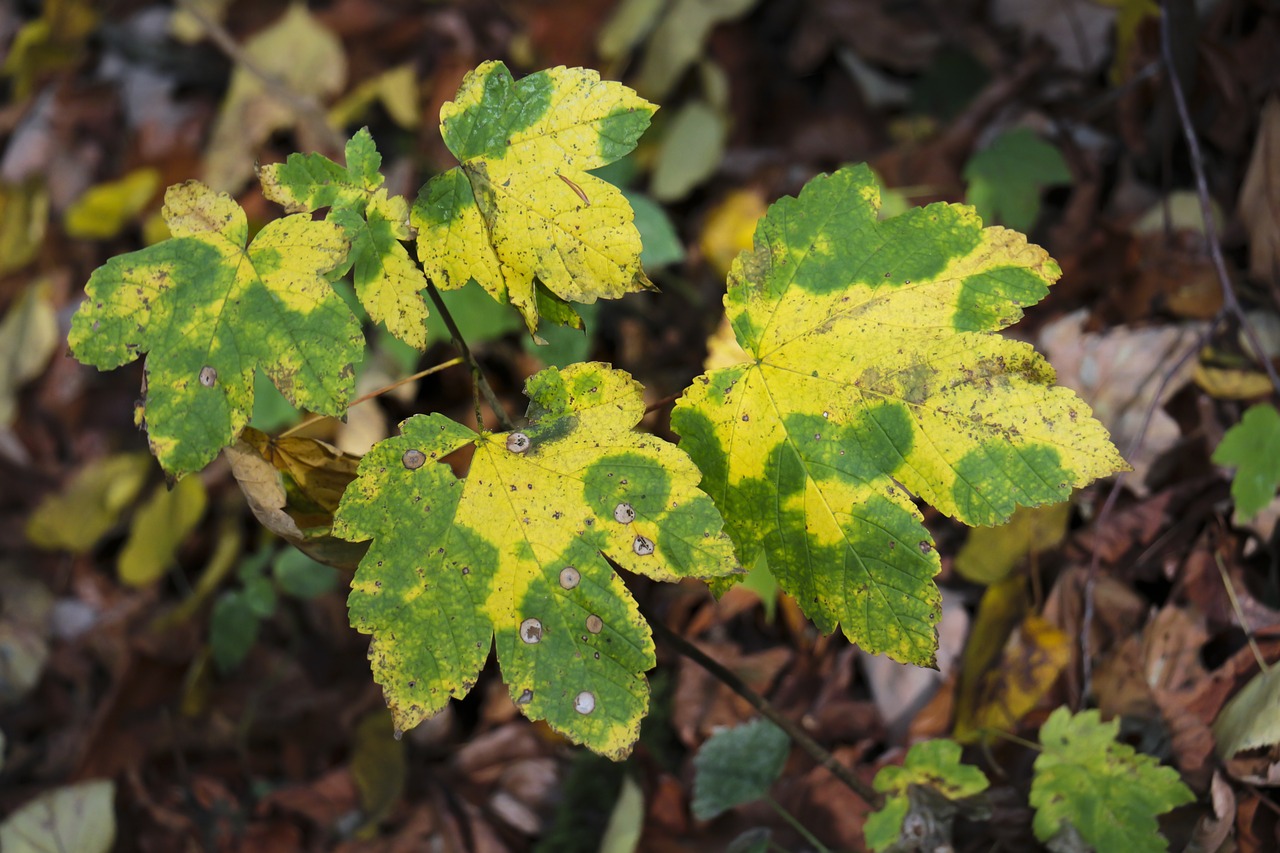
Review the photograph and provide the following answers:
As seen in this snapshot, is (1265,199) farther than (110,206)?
No

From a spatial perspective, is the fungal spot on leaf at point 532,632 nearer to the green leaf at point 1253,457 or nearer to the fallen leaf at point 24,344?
the green leaf at point 1253,457

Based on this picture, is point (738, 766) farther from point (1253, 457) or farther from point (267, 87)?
point (267, 87)

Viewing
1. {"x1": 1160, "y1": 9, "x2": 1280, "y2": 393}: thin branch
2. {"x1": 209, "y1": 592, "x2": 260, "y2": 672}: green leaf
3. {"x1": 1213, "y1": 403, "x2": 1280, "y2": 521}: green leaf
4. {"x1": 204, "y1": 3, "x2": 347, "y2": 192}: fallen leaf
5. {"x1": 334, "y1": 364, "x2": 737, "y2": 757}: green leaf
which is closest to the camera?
{"x1": 334, "y1": 364, "x2": 737, "y2": 757}: green leaf

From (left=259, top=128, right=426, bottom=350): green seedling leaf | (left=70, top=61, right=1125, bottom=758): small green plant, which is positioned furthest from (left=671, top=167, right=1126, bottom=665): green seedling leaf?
(left=259, top=128, right=426, bottom=350): green seedling leaf

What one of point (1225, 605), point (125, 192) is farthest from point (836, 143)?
point (125, 192)

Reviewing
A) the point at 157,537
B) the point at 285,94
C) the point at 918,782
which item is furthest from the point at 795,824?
the point at 285,94

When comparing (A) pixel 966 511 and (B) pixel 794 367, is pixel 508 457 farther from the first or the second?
(A) pixel 966 511

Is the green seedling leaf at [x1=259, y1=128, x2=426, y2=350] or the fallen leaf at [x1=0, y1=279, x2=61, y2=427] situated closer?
the green seedling leaf at [x1=259, y1=128, x2=426, y2=350]

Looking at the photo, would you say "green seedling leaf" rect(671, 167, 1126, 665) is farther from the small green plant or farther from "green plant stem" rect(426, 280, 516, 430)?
"green plant stem" rect(426, 280, 516, 430)
